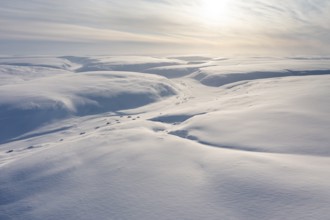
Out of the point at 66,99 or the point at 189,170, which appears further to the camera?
the point at 66,99

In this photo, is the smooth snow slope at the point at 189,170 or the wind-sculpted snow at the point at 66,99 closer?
the smooth snow slope at the point at 189,170

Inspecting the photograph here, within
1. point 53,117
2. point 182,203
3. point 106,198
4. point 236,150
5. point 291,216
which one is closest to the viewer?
point 291,216

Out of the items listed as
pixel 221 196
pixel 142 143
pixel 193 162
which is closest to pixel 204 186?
pixel 221 196

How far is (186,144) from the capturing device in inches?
651

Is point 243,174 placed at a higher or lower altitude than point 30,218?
higher

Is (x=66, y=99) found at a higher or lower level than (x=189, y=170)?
higher

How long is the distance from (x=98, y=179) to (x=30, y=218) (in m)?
2.97

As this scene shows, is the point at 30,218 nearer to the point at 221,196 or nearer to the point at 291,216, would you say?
the point at 221,196

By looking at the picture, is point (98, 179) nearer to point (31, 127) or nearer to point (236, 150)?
point (236, 150)

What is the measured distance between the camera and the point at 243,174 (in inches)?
436

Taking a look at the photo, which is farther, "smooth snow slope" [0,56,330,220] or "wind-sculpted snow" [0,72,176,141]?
"wind-sculpted snow" [0,72,176,141]

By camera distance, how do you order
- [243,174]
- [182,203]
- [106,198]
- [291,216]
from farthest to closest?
[243,174], [106,198], [182,203], [291,216]

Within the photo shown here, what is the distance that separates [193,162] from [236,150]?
281 cm

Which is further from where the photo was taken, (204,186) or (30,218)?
(204,186)
